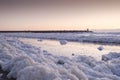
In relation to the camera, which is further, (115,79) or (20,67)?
(20,67)

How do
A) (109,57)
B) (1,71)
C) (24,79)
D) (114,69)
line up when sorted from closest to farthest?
(24,79) < (1,71) < (114,69) < (109,57)

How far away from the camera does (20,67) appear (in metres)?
7.34

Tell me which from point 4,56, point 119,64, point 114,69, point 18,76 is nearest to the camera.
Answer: point 18,76

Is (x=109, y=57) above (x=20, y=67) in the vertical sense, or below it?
below

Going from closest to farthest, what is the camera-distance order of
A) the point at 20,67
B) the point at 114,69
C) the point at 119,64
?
the point at 20,67
the point at 114,69
the point at 119,64

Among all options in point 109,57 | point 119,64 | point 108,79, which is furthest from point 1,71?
point 109,57

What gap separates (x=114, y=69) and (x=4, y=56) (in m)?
4.11

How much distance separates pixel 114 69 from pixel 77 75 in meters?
2.51

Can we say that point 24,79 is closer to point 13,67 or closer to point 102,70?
point 13,67

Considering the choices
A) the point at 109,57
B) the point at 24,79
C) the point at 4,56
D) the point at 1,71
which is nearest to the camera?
the point at 24,79

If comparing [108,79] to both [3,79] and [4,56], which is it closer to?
[3,79]

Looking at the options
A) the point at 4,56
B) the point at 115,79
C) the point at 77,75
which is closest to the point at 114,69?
the point at 115,79

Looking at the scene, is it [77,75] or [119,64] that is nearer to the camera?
[77,75]

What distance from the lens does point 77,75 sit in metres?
6.57
